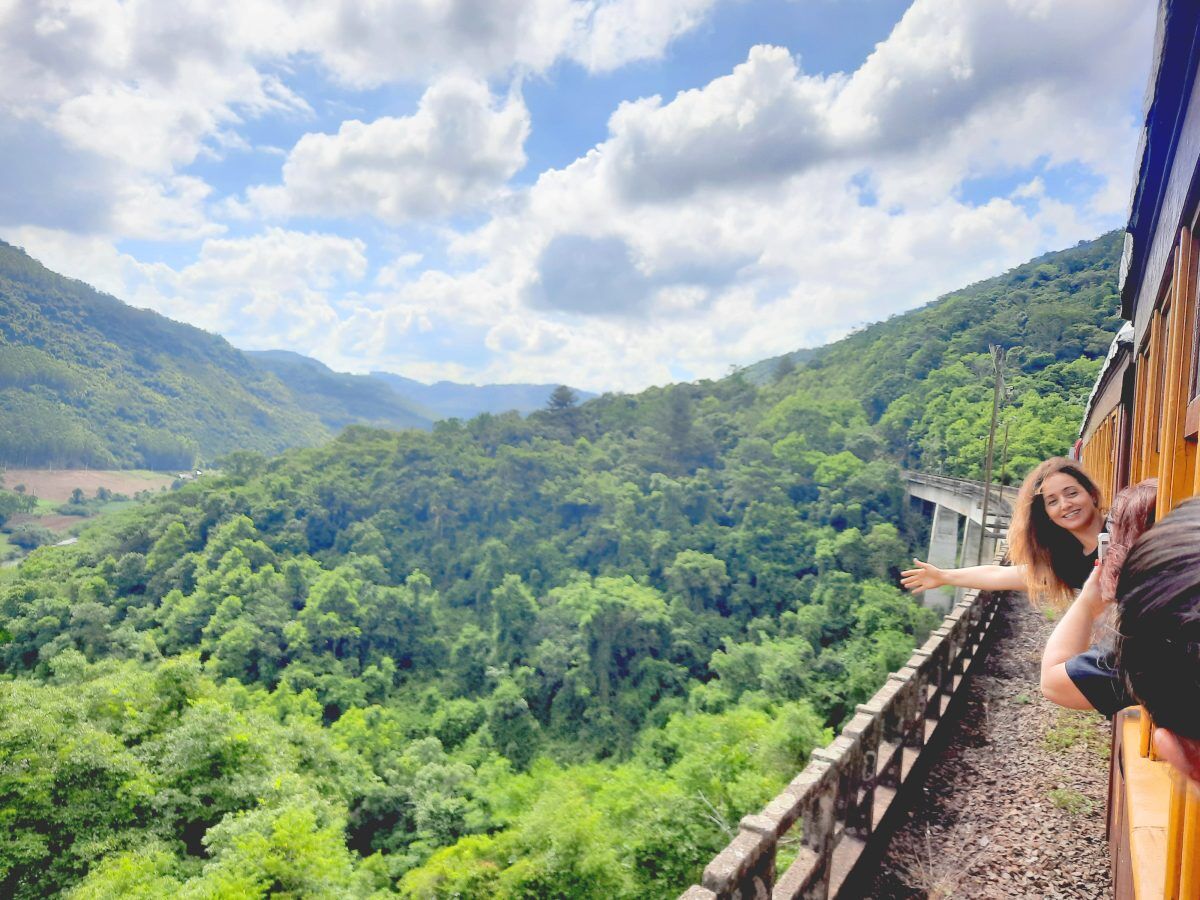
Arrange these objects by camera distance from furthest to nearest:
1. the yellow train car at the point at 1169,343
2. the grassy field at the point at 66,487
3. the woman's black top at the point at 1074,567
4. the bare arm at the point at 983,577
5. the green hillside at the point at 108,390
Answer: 1. the green hillside at the point at 108,390
2. the grassy field at the point at 66,487
3. the bare arm at the point at 983,577
4. the woman's black top at the point at 1074,567
5. the yellow train car at the point at 1169,343

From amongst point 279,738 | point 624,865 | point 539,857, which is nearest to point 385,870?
point 279,738

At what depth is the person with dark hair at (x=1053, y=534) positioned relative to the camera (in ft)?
6.59

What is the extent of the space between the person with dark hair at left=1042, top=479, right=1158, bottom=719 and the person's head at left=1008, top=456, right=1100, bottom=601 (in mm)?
346

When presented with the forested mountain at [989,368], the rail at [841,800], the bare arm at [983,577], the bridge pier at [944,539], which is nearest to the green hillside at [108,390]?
the forested mountain at [989,368]

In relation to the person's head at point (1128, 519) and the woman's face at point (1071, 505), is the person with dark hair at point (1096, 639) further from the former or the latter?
the woman's face at point (1071, 505)

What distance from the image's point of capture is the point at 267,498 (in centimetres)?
3809

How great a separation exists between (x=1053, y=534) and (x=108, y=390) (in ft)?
369

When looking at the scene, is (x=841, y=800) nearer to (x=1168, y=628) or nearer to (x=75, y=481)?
(x=1168, y=628)

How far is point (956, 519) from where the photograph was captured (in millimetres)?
25297

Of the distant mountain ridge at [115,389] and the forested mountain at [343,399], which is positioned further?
the forested mountain at [343,399]

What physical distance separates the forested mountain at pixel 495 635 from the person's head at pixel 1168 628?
1041 centimetres

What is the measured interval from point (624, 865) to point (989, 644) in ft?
23.4

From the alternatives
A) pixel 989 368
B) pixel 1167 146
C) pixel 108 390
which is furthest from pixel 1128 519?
pixel 108 390

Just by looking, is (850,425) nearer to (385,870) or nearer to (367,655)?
(367,655)
